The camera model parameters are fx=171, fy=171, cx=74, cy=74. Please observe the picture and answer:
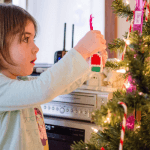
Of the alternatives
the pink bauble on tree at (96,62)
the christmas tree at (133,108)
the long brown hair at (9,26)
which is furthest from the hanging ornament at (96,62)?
the long brown hair at (9,26)

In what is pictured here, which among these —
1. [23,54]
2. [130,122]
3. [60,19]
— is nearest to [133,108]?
[130,122]

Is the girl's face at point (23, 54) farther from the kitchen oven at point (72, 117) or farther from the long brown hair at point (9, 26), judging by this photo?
the kitchen oven at point (72, 117)

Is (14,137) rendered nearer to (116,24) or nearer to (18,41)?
(18,41)

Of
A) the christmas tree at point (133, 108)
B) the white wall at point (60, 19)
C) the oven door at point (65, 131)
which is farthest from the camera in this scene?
the white wall at point (60, 19)

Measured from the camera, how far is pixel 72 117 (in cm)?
101

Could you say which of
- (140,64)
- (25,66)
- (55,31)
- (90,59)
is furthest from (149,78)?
(55,31)

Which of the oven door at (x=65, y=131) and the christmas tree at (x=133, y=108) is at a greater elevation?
the christmas tree at (x=133, y=108)

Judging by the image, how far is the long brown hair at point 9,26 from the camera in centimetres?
56

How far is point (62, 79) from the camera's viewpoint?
1.47ft

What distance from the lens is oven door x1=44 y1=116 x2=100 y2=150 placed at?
37.6 inches

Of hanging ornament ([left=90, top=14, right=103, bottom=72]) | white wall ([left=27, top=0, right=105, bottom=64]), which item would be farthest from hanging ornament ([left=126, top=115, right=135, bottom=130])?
white wall ([left=27, top=0, right=105, bottom=64])

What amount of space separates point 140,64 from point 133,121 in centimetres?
17

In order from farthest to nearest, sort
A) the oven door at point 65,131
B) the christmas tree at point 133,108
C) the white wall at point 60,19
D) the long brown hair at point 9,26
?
1. the white wall at point 60,19
2. the oven door at point 65,131
3. the long brown hair at point 9,26
4. the christmas tree at point 133,108

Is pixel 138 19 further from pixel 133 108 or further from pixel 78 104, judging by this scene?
pixel 78 104
